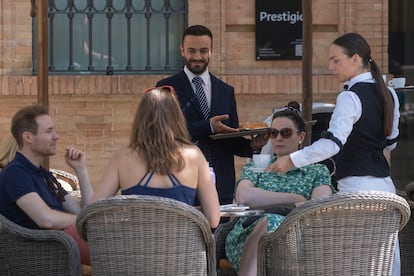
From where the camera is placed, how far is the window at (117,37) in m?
10.1

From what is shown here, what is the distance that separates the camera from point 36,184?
4.94 metres

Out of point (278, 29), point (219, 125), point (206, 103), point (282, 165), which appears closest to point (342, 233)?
point (282, 165)

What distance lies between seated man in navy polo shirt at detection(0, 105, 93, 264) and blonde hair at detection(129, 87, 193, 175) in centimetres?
68

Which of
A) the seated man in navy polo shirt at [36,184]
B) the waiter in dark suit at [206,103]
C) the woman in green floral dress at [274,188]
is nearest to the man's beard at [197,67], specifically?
the waiter in dark suit at [206,103]

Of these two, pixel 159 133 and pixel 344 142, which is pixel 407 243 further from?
pixel 159 133

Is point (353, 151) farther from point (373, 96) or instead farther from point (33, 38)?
point (33, 38)

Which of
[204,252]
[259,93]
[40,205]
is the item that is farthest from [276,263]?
[259,93]

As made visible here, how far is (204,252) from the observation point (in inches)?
169

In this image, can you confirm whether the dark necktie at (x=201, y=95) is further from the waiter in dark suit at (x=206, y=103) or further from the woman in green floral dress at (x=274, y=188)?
the woman in green floral dress at (x=274, y=188)

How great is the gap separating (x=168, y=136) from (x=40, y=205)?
2.70ft

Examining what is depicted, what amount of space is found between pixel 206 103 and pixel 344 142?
134 centimetres

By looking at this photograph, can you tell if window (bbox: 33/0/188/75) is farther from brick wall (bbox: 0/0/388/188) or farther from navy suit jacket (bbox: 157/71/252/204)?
navy suit jacket (bbox: 157/71/252/204)

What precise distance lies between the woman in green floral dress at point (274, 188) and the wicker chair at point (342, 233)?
0.60 meters

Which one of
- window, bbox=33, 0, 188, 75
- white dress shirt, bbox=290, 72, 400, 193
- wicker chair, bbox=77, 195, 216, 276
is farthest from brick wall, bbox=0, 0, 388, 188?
wicker chair, bbox=77, 195, 216, 276
